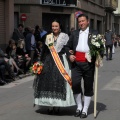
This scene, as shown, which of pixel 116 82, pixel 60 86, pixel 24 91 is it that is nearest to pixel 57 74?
pixel 60 86

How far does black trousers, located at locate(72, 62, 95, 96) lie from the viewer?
25.0 feet

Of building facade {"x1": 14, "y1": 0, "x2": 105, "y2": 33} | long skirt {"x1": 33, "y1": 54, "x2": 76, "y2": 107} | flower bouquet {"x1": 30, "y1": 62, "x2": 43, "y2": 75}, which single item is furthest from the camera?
building facade {"x1": 14, "y1": 0, "x2": 105, "y2": 33}

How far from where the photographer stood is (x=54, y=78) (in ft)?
25.9

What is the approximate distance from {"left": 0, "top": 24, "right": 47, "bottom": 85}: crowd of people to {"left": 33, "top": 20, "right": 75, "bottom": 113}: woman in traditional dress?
219 cm

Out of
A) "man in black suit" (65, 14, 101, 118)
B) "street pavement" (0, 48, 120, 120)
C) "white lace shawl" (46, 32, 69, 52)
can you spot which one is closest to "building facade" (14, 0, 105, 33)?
"street pavement" (0, 48, 120, 120)

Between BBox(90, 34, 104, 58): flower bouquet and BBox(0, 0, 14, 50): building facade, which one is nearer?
BBox(90, 34, 104, 58): flower bouquet

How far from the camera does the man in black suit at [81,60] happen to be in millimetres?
7617

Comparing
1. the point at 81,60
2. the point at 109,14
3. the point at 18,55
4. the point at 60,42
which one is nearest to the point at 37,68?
the point at 60,42

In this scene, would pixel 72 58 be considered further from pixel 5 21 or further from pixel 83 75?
pixel 5 21

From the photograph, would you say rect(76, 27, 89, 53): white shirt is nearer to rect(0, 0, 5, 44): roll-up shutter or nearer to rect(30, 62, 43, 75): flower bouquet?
rect(30, 62, 43, 75): flower bouquet

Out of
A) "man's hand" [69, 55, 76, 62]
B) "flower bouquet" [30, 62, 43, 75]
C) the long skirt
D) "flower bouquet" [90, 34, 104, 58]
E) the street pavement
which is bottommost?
the street pavement

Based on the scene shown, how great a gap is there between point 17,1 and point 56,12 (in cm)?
432

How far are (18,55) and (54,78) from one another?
8046 mm

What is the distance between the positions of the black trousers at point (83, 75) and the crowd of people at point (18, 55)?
2.59 metres
